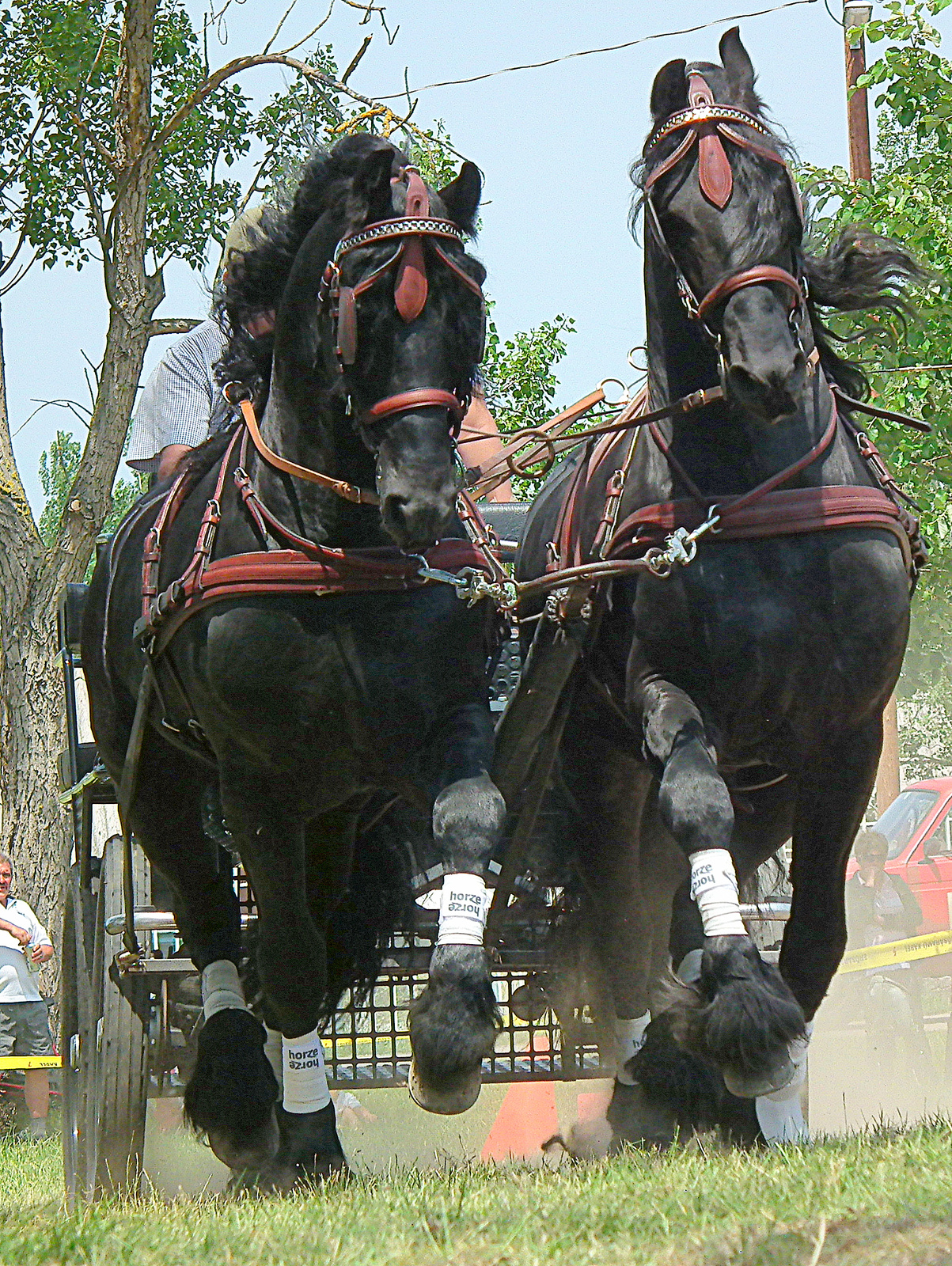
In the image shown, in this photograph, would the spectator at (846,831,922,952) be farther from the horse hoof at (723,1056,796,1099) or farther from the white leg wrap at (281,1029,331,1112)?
the horse hoof at (723,1056,796,1099)

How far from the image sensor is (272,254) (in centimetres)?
408

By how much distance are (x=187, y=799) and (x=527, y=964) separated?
1.13m

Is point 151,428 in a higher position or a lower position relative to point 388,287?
higher

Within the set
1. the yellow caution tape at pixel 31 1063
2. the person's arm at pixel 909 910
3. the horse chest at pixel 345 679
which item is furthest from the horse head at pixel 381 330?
the person's arm at pixel 909 910

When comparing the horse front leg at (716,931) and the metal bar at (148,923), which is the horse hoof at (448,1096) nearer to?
the horse front leg at (716,931)

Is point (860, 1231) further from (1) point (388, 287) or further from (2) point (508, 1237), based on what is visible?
(1) point (388, 287)

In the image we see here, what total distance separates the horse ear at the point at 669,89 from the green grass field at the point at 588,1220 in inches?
92.5

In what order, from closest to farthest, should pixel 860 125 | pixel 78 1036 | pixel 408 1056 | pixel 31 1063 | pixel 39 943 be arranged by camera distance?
pixel 408 1056
pixel 78 1036
pixel 31 1063
pixel 39 943
pixel 860 125

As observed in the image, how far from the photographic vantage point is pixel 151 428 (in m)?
6.04

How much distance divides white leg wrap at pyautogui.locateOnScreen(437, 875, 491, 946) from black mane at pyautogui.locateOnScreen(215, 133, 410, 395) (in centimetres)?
150

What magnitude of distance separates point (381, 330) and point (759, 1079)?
172 centimetres

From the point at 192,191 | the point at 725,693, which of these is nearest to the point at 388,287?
the point at 725,693

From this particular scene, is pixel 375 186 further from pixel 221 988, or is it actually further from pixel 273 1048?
pixel 273 1048

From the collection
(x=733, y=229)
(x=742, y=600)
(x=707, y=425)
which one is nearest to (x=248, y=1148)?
(x=742, y=600)
